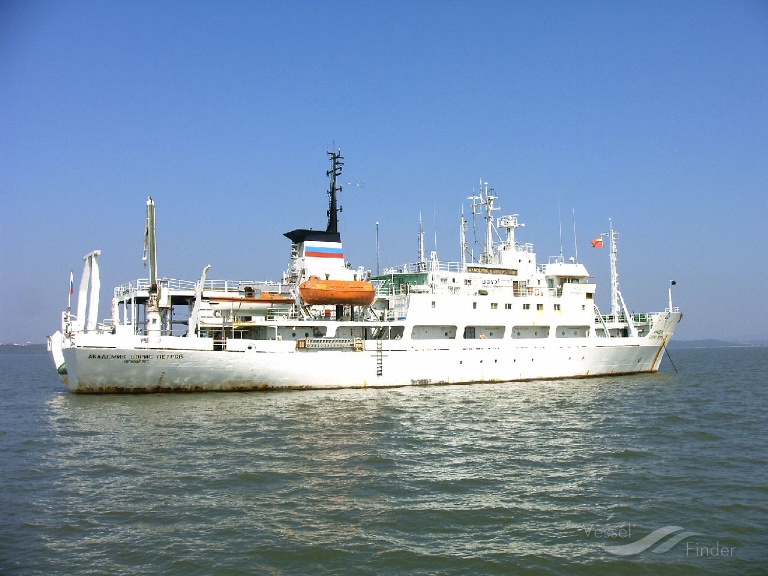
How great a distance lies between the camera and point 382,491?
11.3 metres

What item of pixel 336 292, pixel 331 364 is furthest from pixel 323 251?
pixel 331 364

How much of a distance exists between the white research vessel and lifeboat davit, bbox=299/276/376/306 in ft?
0.19

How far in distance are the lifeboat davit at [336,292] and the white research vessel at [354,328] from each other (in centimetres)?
6

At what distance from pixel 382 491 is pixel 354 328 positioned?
56.0 feet

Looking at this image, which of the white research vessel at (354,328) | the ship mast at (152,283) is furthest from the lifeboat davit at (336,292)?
the ship mast at (152,283)

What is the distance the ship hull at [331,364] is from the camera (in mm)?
23641

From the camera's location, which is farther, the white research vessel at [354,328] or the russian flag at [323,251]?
the russian flag at [323,251]

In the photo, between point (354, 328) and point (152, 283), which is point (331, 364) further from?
point (152, 283)

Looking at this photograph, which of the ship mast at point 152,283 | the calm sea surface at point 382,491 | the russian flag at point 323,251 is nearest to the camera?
the calm sea surface at point 382,491

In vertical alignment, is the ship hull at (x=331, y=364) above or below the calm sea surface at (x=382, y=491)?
above

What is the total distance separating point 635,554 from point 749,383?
97.6 ft

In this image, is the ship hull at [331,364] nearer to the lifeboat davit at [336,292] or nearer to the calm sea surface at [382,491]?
the lifeboat davit at [336,292]

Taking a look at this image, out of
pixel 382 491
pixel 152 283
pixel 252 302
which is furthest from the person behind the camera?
pixel 252 302

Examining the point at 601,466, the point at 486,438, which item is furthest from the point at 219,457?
the point at 601,466
